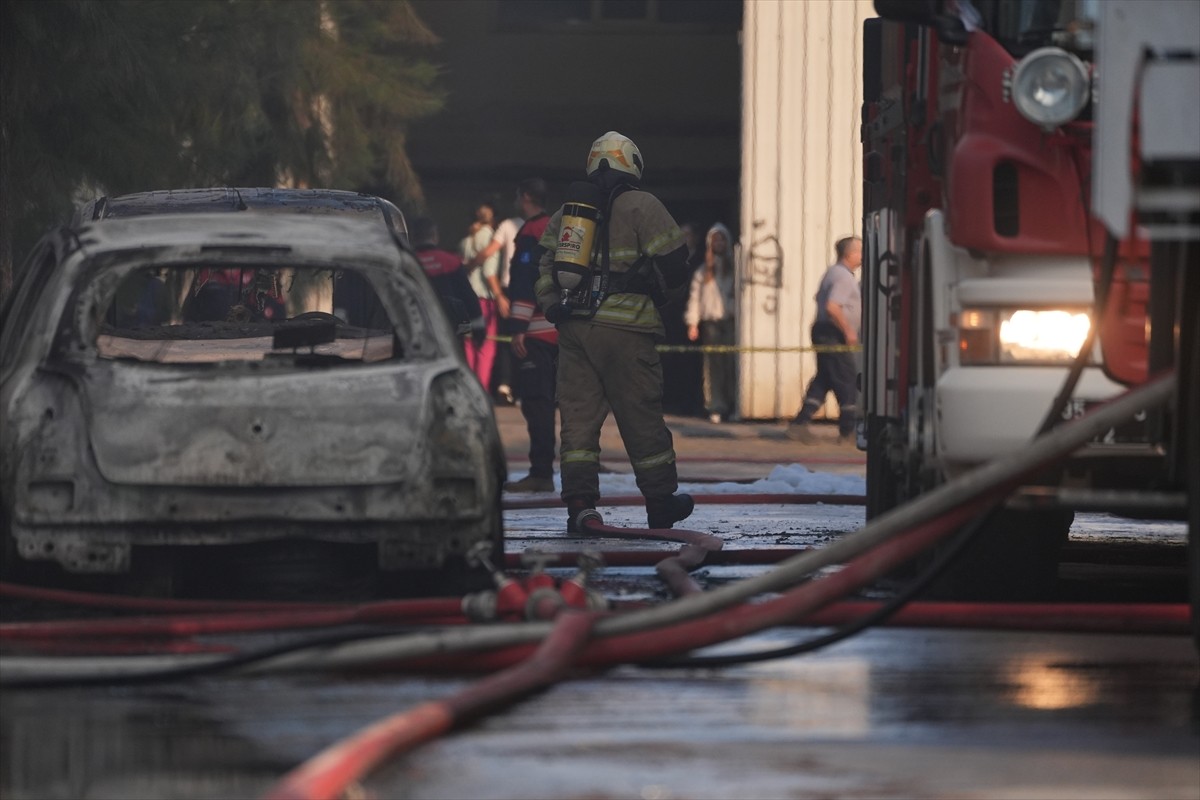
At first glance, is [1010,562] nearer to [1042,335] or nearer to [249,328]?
[1042,335]

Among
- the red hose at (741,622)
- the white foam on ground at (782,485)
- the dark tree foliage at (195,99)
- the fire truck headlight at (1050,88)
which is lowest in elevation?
the white foam on ground at (782,485)

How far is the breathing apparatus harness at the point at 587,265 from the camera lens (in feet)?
39.8

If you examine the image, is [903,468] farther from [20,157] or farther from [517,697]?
[20,157]

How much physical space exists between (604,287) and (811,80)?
40.1 ft

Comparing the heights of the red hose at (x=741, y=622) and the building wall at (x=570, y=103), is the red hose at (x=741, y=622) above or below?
below

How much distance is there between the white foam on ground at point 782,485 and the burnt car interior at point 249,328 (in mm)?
1859

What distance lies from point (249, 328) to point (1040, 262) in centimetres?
405

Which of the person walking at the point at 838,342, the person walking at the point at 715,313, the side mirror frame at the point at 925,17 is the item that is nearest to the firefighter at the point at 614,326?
the side mirror frame at the point at 925,17

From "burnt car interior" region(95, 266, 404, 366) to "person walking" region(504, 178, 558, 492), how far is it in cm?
93

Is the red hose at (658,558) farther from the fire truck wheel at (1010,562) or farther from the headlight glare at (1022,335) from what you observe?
the headlight glare at (1022,335)

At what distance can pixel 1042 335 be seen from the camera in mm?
7980

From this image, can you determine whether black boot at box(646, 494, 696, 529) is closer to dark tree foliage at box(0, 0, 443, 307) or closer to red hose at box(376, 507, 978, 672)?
dark tree foliage at box(0, 0, 443, 307)

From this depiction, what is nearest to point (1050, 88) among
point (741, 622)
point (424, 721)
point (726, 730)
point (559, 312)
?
point (741, 622)

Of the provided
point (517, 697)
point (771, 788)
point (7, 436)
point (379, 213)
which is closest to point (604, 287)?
point (379, 213)
